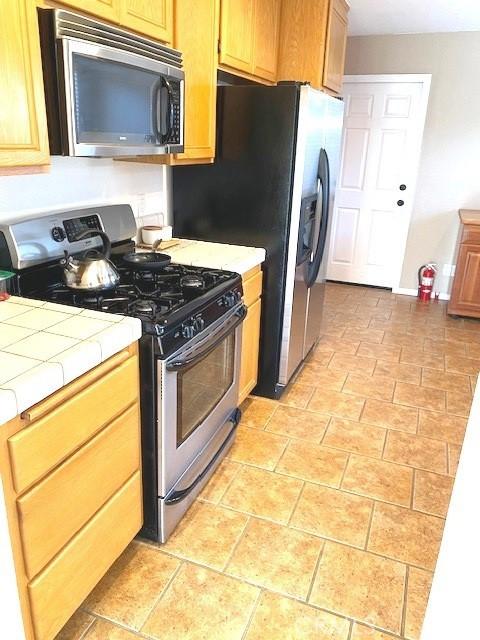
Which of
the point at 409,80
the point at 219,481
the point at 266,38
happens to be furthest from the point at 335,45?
the point at 219,481

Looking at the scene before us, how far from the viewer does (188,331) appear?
1692 millimetres

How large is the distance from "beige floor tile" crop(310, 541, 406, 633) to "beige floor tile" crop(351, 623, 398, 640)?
3 centimetres

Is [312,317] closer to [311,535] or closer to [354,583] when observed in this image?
[311,535]

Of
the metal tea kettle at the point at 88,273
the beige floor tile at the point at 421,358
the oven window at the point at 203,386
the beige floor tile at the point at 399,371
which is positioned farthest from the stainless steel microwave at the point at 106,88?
the beige floor tile at the point at 421,358

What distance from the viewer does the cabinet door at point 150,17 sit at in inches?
67.1

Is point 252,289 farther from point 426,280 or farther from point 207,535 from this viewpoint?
point 426,280

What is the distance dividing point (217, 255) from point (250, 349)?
558 millimetres

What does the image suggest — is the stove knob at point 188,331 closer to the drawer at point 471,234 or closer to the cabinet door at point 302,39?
the cabinet door at point 302,39

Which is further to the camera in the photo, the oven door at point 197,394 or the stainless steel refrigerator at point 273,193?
the stainless steel refrigerator at point 273,193

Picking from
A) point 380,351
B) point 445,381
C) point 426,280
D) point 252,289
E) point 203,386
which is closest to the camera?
point 203,386

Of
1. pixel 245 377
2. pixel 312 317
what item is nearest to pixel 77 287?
pixel 245 377

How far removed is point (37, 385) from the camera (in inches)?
44.2

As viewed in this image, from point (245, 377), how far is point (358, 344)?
4.84 ft

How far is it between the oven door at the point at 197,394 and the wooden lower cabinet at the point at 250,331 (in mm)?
249
